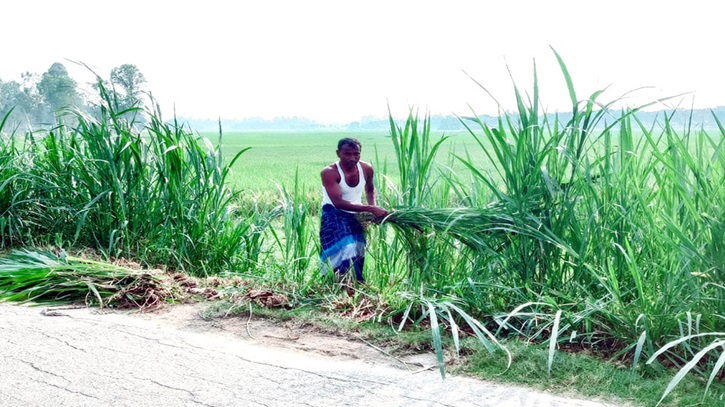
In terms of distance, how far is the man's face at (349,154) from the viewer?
15.0ft

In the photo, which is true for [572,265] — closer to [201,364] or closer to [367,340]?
[367,340]

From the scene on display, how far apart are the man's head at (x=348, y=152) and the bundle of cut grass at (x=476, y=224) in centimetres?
55

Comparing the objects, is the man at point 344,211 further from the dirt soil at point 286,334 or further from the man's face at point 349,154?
the dirt soil at point 286,334

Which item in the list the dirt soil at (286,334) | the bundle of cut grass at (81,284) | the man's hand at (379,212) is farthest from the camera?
the bundle of cut grass at (81,284)

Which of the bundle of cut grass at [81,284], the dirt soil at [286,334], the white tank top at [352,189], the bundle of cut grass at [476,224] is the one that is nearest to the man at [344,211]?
the white tank top at [352,189]

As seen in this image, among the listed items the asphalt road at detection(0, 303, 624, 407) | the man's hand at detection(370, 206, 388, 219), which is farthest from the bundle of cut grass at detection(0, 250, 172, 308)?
the man's hand at detection(370, 206, 388, 219)

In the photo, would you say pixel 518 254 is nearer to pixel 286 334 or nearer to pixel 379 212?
pixel 379 212

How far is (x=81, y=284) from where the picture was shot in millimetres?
4520

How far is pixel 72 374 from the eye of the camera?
10.8 ft

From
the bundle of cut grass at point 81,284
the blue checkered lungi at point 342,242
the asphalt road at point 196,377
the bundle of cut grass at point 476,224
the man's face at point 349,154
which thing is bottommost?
the asphalt road at point 196,377

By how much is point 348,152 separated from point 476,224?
1036mm

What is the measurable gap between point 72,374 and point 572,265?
2294 mm

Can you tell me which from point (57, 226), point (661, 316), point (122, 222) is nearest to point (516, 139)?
point (661, 316)

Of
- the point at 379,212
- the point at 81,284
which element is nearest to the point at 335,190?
the point at 379,212
